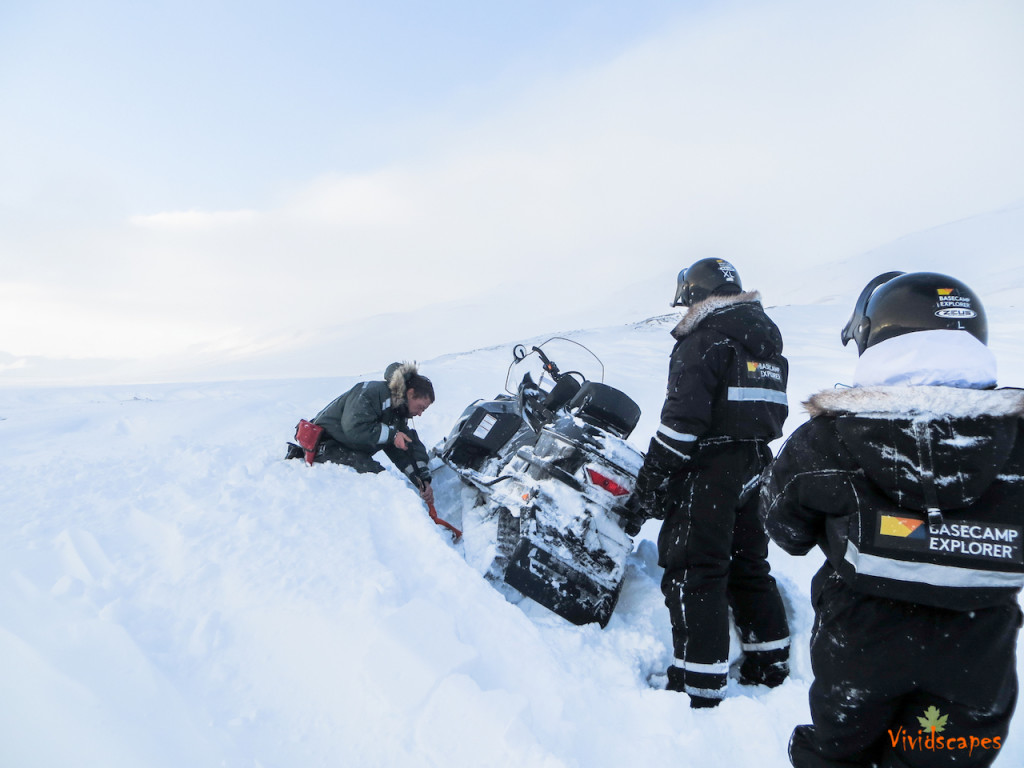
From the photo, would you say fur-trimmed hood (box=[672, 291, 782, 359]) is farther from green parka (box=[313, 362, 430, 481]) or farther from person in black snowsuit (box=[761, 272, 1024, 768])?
green parka (box=[313, 362, 430, 481])

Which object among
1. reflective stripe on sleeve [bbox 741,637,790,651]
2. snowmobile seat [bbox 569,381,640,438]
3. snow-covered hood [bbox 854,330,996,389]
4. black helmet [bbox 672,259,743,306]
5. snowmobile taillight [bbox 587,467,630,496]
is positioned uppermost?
black helmet [bbox 672,259,743,306]

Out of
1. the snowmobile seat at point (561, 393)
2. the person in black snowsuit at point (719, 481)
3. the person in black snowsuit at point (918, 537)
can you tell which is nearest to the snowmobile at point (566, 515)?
the person in black snowsuit at point (719, 481)

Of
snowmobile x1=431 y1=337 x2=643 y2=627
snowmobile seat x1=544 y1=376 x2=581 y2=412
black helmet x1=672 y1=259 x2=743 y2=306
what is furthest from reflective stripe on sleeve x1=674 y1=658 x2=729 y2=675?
snowmobile seat x1=544 y1=376 x2=581 y2=412

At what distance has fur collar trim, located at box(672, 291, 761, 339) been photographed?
8.91 feet

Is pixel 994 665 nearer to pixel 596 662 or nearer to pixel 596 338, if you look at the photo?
pixel 596 662

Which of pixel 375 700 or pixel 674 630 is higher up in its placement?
pixel 375 700

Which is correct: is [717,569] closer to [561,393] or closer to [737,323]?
[737,323]

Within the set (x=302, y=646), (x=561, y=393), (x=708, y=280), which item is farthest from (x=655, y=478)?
(x=302, y=646)

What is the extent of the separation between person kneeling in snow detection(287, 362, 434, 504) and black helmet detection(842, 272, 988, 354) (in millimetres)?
2999

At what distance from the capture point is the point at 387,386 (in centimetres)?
423

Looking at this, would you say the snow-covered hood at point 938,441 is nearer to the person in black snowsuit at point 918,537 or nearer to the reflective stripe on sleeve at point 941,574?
the person in black snowsuit at point 918,537

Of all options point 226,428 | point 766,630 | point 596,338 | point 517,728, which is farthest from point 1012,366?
point 226,428

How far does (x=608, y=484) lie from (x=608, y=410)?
0.66 m

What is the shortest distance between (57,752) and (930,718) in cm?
219
